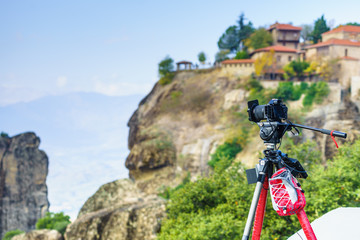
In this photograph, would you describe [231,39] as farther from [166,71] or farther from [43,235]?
[43,235]

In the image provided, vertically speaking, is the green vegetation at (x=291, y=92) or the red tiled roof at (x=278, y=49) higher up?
the red tiled roof at (x=278, y=49)

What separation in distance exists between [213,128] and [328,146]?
445 inches

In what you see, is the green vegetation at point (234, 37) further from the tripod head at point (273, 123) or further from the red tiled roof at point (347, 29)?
the tripod head at point (273, 123)

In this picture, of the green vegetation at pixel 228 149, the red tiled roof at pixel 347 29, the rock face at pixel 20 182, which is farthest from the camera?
the rock face at pixel 20 182

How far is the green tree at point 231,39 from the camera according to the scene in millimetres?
48938

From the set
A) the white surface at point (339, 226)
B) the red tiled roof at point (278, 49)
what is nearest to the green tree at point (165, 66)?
the red tiled roof at point (278, 49)

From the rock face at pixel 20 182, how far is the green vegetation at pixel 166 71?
2172 centimetres

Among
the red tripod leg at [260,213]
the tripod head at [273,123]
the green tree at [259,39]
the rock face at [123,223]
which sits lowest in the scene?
the rock face at [123,223]

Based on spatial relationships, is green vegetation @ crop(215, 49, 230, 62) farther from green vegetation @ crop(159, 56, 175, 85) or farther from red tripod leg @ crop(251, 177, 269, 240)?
red tripod leg @ crop(251, 177, 269, 240)

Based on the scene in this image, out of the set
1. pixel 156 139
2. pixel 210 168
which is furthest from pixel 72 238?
pixel 156 139

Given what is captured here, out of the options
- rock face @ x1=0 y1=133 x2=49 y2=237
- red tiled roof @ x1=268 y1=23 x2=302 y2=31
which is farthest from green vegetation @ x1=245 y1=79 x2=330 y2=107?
rock face @ x1=0 y1=133 x2=49 y2=237

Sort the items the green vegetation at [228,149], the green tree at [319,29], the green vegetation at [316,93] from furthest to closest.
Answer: the green tree at [319,29]
the green vegetation at [316,93]
the green vegetation at [228,149]

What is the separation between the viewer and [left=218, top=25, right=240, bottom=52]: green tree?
4894cm

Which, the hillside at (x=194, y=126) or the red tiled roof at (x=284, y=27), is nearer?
the hillside at (x=194, y=126)
